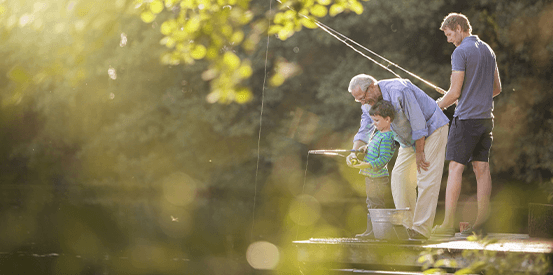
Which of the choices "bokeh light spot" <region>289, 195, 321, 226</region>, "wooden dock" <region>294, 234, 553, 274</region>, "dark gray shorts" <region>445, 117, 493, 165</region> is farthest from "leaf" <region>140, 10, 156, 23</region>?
"bokeh light spot" <region>289, 195, 321, 226</region>

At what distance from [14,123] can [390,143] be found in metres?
19.4

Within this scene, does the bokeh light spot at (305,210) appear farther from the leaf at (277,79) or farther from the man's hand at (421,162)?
the leaf at (277,79)

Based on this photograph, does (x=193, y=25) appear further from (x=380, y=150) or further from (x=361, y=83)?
(x=380, y=150)

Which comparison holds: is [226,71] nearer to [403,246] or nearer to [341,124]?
[403,246]

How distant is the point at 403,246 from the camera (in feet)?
13.2

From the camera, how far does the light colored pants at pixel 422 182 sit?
451 centimetres

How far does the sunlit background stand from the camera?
9.41 m

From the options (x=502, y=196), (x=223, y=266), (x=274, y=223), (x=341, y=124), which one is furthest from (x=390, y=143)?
(x=502, y=196)

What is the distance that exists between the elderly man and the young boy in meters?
0.09

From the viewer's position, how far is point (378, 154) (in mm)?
4840

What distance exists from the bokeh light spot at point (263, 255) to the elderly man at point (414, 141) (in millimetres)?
2821

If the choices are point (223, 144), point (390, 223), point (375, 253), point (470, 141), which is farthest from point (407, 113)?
point (223, 144)

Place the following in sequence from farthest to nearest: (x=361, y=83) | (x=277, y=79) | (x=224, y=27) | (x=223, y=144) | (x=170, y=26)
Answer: (x=223, y=144) < (x=361, y=83) < (x=277, y=79) < (x=170, y=26) < (x=224, y=27)

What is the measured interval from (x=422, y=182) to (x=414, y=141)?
0.34m
